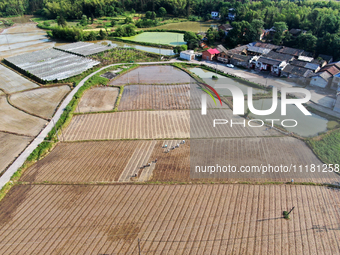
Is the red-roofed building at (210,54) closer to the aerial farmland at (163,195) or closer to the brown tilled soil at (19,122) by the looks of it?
the aerial farmland at (163,195)

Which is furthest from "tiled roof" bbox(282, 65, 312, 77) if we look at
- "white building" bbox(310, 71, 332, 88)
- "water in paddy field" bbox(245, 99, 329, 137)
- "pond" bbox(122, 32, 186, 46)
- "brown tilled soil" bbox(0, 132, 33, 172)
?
"brown tilled soil" bbox(0, 132, 33, 172)

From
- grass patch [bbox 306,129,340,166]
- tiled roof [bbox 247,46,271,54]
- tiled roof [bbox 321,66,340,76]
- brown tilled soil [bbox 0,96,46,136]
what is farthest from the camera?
tiled roof [bbox 247,46,271,54]

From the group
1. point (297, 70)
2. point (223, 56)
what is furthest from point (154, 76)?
point (297, 70)

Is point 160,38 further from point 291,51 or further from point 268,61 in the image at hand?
point 291,51

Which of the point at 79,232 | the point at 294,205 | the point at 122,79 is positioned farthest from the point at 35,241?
the point at 122,79

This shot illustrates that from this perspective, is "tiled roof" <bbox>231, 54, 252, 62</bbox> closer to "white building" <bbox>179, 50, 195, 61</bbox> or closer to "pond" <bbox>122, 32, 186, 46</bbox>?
"white building" <bbox>179, 50, 195, 61</bbox>
